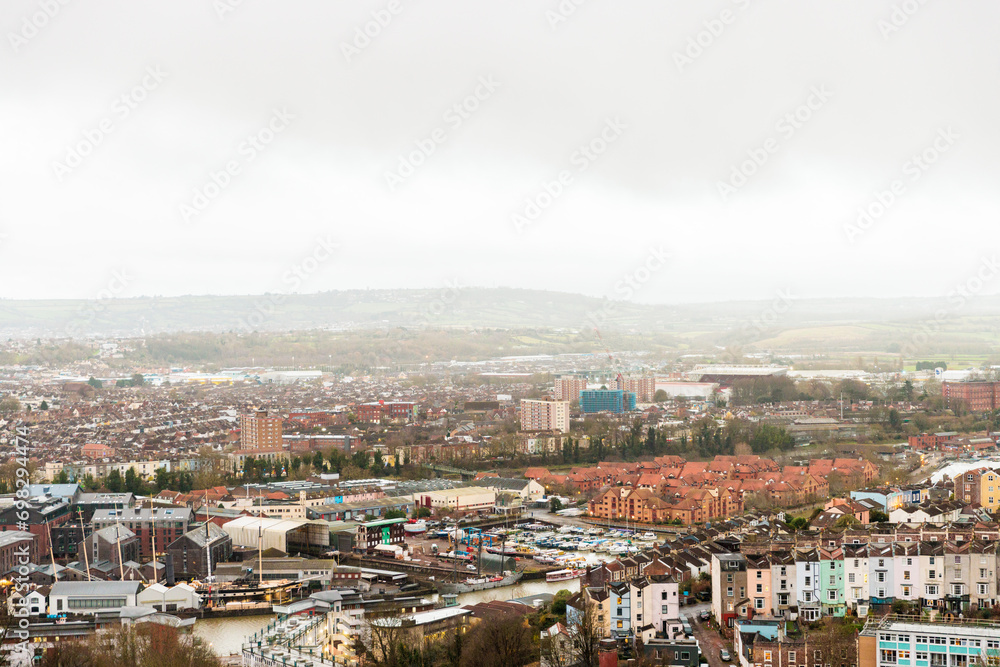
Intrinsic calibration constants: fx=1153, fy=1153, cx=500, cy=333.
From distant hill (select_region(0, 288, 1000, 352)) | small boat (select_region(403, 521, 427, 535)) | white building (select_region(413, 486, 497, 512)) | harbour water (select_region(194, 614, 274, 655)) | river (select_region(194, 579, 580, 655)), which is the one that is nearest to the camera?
harbour water (select_region(194, 614, 274, 655))

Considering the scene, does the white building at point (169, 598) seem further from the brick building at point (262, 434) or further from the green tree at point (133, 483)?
the brick building at point (262, 434)

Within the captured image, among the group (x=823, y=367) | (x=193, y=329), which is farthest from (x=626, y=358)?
(x=193, y=329)

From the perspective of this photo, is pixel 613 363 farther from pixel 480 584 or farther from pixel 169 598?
pixel 169 598

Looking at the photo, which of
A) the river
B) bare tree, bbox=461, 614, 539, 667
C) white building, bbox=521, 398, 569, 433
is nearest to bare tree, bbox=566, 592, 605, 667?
bare tree, bbox=461, 614, 539, 667

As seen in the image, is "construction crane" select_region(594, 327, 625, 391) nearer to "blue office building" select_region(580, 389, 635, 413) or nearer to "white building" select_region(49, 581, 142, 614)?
"blue office building" select_region(580, 389, 635, 413)

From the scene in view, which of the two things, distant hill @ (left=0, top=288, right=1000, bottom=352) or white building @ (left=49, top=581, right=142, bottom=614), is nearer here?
white building @ (left=49, top=581, right=142, bottom=614)

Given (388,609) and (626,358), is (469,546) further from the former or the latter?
(626,358)
